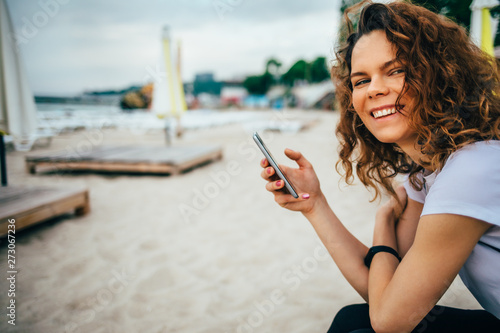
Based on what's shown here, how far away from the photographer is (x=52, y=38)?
20.3ft

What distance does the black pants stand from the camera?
1.10 m

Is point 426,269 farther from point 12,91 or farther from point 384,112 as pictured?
point 12,91

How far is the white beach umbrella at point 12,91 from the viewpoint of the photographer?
12.1 ft

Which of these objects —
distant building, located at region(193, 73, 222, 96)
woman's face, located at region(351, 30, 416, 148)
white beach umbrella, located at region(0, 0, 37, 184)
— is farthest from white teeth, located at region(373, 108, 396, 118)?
distant building, located at region(193, 73, 222, 96)

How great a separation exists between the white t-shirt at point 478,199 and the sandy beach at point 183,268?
1.29 meters

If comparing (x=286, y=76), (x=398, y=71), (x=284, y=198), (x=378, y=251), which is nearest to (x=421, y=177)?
(x=378, y=251)

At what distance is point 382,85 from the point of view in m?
1.15

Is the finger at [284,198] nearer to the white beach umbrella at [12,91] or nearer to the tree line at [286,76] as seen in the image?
the white beach umbrella at [12,91]

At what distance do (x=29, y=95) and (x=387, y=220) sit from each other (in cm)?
440

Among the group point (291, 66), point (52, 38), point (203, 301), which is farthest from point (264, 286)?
point (291, 66)

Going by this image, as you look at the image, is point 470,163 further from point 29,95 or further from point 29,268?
point 29,95

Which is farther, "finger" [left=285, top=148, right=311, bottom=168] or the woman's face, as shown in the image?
"finger" [left=285, top=148, right=311, bottom=168]

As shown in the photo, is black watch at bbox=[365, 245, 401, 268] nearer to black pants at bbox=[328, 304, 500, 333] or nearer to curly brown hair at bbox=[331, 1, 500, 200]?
black pants at bbox=[328, 304, 500, 333]

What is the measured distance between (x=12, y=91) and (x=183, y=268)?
3061 mm
